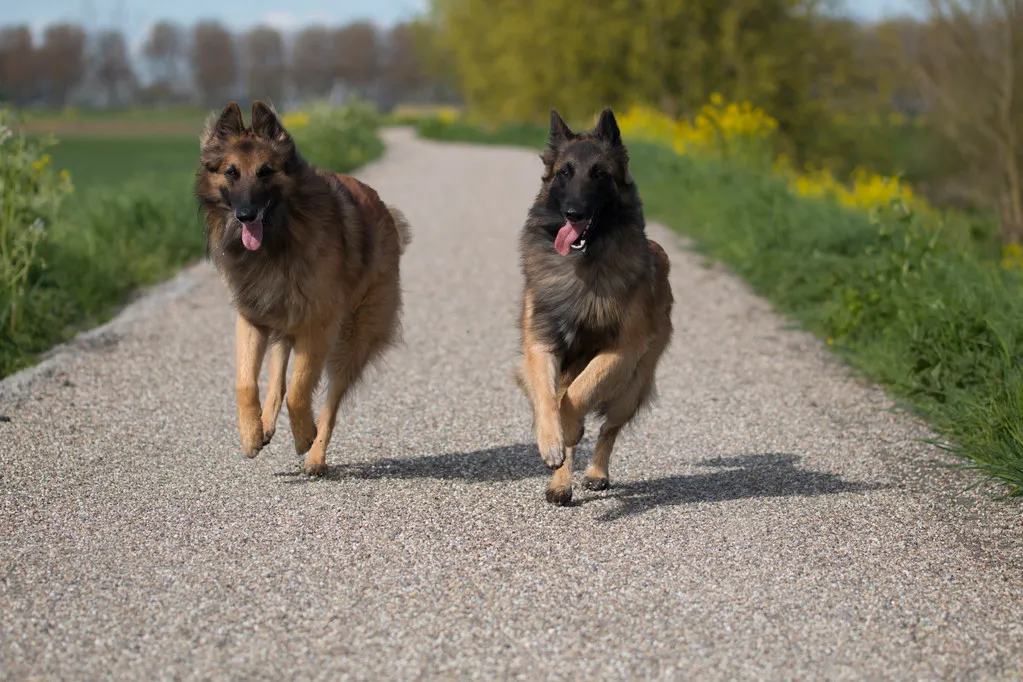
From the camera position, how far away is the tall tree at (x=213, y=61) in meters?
171

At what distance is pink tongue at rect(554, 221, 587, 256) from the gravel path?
1.19 metres

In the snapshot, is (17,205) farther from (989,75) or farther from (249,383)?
(989,75)

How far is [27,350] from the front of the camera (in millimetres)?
9070

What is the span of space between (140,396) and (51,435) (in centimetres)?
110

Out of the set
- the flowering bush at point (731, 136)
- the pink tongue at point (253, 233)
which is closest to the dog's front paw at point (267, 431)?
the pink tongue at point (253, 233)

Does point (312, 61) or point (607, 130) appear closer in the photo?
point (607, 130)

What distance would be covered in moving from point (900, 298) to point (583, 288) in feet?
14.1

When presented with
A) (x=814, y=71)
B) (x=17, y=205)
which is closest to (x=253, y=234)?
(x=17, y=205)

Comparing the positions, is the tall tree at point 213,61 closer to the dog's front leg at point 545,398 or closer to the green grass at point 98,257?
the green grass at point 98,257

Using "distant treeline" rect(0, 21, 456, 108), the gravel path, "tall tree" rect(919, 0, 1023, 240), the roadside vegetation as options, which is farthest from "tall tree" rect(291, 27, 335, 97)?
the gravel path

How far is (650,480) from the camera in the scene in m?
6.18

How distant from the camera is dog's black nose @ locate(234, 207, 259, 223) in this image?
5.72m

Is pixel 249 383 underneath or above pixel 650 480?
above

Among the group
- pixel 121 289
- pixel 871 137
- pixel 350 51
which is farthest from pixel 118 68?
pixel 121 289
